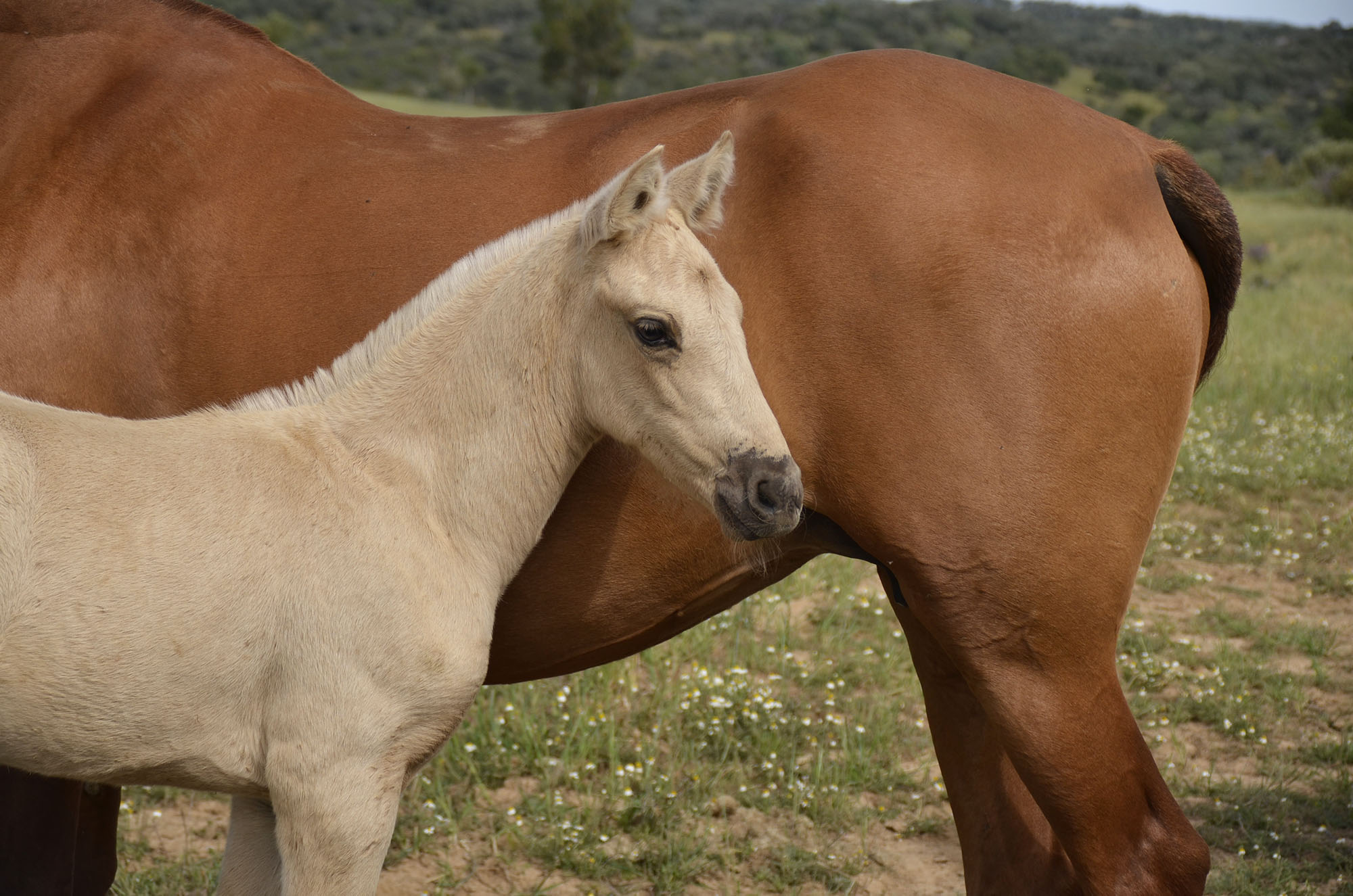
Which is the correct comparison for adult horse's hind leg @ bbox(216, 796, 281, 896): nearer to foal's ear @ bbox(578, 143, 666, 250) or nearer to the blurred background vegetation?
foal's ear @ bbox(578, 143, 666, 250)

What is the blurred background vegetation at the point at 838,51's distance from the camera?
35.2 metres

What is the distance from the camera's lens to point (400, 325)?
8.14ft

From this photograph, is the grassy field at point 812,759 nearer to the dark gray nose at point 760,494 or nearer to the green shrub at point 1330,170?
the dark gray nose at point 760,494

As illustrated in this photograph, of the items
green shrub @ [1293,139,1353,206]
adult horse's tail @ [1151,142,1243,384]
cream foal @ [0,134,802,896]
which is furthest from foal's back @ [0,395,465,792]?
green shrub @ [1293,139,1353,206]

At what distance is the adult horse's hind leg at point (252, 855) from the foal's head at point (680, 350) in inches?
46.8

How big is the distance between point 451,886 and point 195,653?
68.8 inches

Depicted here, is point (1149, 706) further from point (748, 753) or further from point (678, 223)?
point (678, 223)

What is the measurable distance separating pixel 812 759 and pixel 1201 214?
2.50 m

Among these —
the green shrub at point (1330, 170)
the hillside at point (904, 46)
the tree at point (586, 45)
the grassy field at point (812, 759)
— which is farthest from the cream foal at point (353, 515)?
the tree at point (586, 45)

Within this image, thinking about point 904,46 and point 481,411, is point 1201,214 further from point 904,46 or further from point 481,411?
point 904,46

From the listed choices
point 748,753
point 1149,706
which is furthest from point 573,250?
point 1149,706

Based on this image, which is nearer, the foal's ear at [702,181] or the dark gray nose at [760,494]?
the dark gray nose at [760,494]

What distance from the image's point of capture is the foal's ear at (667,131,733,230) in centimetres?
232

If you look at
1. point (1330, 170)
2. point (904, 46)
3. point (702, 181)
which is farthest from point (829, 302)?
point (904, 46)
